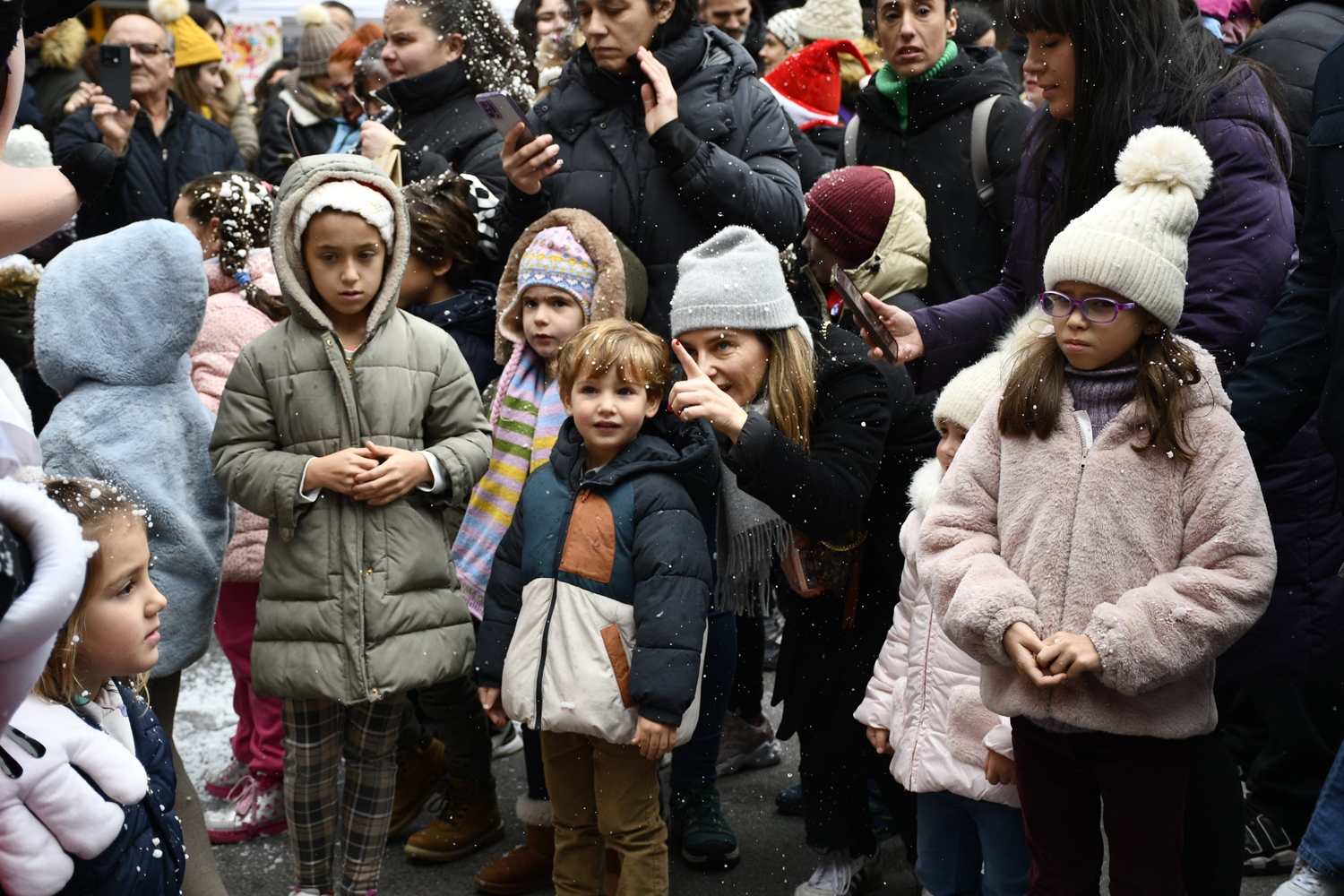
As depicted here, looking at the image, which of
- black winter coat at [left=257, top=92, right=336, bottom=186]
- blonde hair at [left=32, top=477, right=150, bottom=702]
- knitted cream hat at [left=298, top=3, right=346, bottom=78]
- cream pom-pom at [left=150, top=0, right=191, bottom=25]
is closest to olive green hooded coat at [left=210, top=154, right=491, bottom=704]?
blonde hair at [left=32, top=477, right=150, bottom=702]

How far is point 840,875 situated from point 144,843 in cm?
196

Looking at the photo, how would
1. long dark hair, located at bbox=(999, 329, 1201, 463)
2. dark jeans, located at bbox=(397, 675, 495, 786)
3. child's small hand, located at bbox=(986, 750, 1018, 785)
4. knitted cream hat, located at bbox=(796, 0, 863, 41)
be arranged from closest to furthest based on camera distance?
long dark hair, located at bbox=(999, 329, 1201, 463) < child's small hand, located at bbox=(986, 750, 1018, 785) < dark jeans, located at bbox=(397, 675, 495, 786) < knitted cream hat, located at bbox=(796, 0, 863, 41)

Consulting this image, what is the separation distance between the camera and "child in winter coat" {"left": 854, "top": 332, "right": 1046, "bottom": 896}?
10.3 ft

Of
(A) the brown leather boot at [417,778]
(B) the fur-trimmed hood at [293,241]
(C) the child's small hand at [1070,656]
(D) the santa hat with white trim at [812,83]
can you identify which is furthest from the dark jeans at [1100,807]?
(D) the santa hat with white trim at [812,83]

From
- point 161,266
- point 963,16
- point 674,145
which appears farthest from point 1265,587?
point 963,16

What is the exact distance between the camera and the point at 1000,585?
106 inches

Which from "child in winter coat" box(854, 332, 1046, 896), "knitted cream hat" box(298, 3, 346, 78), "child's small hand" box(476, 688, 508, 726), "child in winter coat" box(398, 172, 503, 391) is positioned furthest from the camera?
"knitted cream hat" box(298, 3, 346, 78)

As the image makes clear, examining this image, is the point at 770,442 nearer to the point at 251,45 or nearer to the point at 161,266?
the point at 161,266

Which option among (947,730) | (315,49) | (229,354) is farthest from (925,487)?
(315,49)

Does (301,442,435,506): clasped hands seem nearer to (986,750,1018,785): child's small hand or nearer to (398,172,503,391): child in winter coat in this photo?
(398,172,503,391): child in winter coat

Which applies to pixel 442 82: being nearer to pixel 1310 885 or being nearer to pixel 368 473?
pixel 368 473

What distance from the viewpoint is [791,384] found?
3.71m

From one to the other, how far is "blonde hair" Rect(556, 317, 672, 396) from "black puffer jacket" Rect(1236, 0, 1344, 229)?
1.78 metres

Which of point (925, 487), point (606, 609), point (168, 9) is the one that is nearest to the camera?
point (925, 487)
